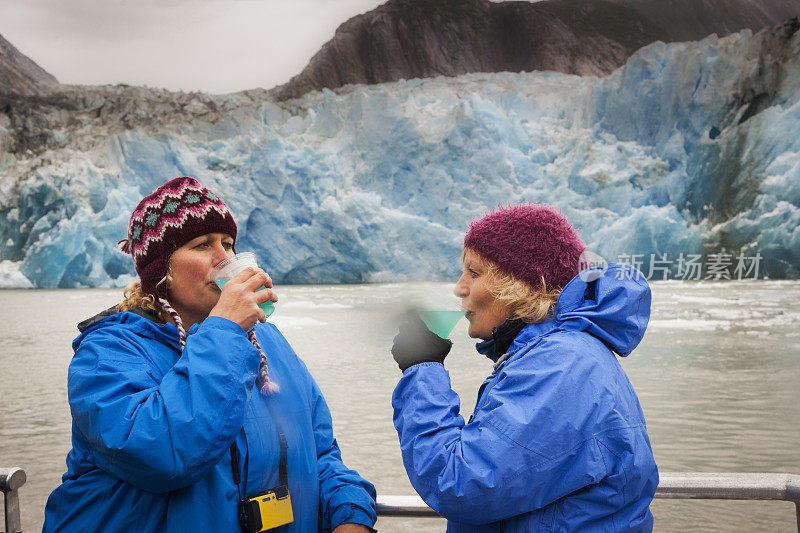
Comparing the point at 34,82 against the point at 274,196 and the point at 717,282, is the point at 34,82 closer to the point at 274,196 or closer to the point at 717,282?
the point at 274,196

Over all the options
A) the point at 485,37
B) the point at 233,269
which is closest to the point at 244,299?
the point at 233,269

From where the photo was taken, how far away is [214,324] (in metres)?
0.93

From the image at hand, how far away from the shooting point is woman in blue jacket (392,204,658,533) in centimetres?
85

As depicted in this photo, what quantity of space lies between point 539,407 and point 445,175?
15915 millimetres

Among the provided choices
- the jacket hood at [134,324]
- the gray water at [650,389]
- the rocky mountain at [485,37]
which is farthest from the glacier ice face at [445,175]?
the jacket hood at [134,324]

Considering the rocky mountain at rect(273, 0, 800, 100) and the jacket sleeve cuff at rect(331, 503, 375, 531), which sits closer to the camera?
the jacket sleeve cuff at rect(331, 503, 375, 531)

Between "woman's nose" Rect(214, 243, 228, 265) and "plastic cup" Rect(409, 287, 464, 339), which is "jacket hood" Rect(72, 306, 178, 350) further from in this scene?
"plastic cup" Rect(409, 287, 464, 339)

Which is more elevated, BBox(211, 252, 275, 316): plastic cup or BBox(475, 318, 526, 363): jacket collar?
BBox(211, 252, 275, 316): plastic cup

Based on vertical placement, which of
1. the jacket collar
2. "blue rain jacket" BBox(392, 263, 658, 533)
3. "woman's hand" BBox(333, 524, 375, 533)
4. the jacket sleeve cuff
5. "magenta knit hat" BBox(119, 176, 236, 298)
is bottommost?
"woman's hand" BBox(333, 524, 375, 533)

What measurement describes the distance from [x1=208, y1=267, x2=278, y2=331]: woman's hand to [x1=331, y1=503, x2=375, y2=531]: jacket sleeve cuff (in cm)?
33

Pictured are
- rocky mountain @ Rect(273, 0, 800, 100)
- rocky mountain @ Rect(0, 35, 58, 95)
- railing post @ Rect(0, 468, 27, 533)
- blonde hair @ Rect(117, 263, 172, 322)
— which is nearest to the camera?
blonde hair @ Rect(117, 263, 172, 322)

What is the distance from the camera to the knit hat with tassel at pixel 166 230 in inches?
41.1

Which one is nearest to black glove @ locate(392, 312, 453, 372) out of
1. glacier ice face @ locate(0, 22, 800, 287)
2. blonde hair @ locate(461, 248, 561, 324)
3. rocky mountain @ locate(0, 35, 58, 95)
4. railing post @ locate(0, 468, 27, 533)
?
blonde hair @ locate(461, 248, 561, 324)

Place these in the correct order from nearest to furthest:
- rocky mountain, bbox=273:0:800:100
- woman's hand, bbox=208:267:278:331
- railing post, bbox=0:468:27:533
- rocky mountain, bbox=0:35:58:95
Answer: woman's hand, bbox=208:267:278:331 < railing post, bbox=0:468:27:533 < rocky mountain, bbox=0:35:58:95 < rocky mountain, bbox=273:0:800:100
